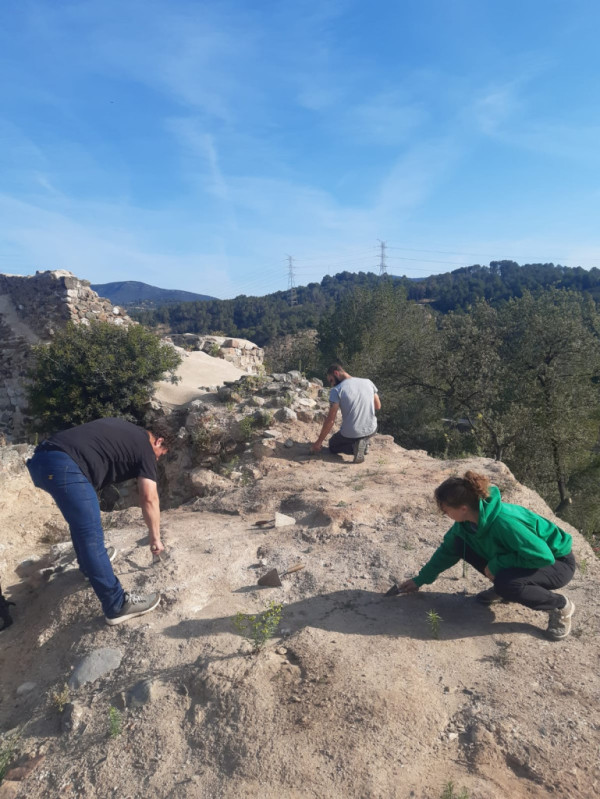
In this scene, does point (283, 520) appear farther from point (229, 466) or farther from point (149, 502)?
point (229, 466)

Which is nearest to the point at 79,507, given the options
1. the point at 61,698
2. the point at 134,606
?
the point at 134,606

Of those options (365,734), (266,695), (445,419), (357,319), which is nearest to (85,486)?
(266,695)

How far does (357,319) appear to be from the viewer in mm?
26312

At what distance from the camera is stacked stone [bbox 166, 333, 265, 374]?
15352 mm

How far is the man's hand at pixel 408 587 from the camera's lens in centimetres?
372

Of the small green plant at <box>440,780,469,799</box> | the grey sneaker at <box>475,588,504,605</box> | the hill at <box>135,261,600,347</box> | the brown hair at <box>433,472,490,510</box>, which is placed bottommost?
the small green plant at <box>440,780,469,799</box>

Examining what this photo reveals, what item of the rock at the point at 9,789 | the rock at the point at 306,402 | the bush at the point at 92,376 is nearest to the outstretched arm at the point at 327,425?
Result: the rock at the point at 306,402

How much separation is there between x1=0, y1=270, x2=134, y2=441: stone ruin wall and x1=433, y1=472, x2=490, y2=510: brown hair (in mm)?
11618

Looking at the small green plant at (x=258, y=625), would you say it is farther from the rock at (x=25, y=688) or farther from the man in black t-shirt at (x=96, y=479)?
the rock at (x=25, y=688)

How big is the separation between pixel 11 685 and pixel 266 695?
1.95 meters

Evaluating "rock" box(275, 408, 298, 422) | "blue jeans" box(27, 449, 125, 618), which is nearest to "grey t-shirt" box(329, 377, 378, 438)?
"rock" box(275, 408, 298, 422)

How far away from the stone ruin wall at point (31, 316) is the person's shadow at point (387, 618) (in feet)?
36.5

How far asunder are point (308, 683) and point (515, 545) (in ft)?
5.12

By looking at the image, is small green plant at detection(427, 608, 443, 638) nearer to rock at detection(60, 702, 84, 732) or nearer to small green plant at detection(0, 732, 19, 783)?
rock at detection(60, 702, 84, 732)
